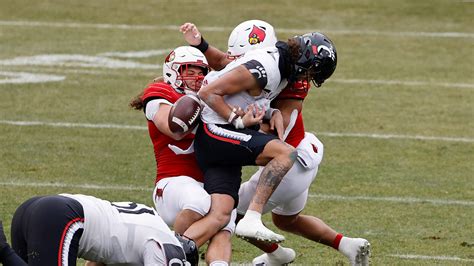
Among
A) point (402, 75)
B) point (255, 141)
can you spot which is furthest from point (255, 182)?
point (402, 75)

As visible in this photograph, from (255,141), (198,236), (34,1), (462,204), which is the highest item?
(255,141)

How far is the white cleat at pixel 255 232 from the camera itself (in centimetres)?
652

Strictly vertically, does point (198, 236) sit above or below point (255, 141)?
below

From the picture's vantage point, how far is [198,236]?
6.61m

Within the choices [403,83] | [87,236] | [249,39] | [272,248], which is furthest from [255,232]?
[403,83]

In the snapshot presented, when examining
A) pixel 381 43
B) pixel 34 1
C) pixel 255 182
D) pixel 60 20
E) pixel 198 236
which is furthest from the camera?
pixel 34 1

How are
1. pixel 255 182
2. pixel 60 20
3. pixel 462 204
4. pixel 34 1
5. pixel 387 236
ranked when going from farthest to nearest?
1. pixel 34 1
2. pixel 60 20
3. pixel 462 204
4. pixel 387 236
5. pixel 255 182

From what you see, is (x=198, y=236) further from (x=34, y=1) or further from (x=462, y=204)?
(x=34, y=1)

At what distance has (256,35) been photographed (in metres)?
7.40

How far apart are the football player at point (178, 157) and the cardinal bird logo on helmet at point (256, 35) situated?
340mm

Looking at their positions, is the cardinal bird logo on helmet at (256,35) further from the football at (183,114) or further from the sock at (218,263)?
the sock at (218,263)

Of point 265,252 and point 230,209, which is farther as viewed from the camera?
point 265,252

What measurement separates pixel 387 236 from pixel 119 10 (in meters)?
10.3

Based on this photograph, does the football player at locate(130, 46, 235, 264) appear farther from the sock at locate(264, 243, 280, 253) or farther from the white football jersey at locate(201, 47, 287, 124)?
the sock at locate(264, 243, 280, 253)
